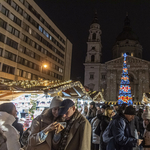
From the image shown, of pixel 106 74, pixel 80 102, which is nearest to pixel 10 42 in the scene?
pixel 80 102

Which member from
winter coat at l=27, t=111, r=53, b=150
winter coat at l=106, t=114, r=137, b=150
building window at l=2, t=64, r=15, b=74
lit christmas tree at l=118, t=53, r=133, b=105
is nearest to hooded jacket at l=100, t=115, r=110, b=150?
winter coat at l=106, t=114, r=137, b=150

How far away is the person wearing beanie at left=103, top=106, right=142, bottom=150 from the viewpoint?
3.53 meters

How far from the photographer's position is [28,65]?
1457 inches

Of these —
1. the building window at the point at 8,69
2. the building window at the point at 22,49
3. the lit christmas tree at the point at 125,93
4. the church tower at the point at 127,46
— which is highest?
the church tower at the point at 127,46

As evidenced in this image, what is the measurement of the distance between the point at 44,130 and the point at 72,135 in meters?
0.41

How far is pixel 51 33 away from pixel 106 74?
65.6 feet

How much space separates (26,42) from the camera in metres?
35.8

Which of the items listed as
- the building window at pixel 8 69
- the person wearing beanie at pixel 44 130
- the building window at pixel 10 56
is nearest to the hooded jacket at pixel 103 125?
the person wearing beanie at pixel 44 130

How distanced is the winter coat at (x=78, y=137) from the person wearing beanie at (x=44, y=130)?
24cm

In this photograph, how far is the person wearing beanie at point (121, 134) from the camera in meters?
3.53

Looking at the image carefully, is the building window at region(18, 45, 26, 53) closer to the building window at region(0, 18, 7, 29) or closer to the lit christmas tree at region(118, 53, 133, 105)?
the building window at region(0, 18, 7, 29)

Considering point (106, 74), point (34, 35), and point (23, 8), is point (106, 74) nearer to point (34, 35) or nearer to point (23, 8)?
point (34, 35)

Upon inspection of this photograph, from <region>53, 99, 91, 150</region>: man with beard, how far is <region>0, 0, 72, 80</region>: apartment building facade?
2030 cm

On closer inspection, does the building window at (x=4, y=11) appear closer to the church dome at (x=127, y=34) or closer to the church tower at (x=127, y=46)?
the church tower at (x=127, y=46)
